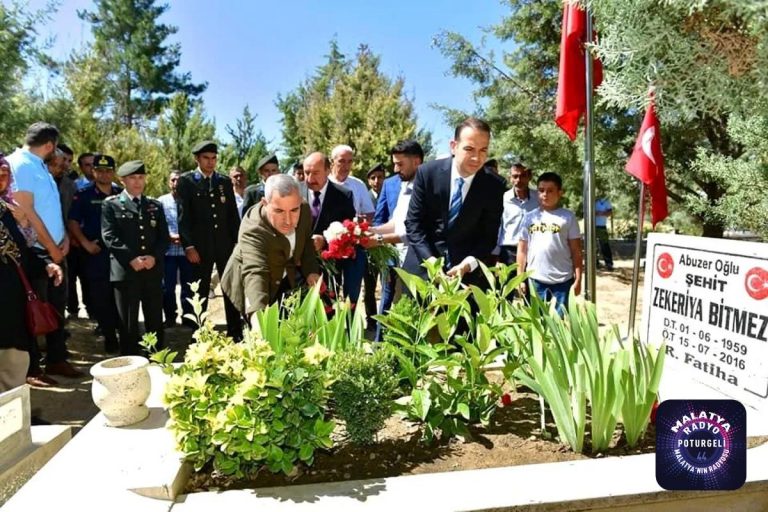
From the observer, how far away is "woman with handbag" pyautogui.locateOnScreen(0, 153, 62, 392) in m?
3.30

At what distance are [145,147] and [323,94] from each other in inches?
285

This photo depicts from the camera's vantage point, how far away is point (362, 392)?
220cm

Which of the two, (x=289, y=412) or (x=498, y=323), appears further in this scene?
(x=498, y=323)

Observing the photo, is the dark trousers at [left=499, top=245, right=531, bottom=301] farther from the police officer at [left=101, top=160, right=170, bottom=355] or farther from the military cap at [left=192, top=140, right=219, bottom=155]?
the police officer at [left=101, top=160, right=170, bottom=355]

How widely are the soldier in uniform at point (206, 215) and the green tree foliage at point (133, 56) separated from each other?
2468 cm

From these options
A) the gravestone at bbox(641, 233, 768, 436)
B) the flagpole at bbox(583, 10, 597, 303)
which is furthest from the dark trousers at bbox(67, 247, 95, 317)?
the gravestone at bbox(641, 233, 768, 436)

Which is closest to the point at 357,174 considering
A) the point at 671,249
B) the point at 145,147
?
the point at 145,147

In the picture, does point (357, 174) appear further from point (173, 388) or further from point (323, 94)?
point (173, 388)

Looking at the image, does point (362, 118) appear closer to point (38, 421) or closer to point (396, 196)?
point (396, 196)

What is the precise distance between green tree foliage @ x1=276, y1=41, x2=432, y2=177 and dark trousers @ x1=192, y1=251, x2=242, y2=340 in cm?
889

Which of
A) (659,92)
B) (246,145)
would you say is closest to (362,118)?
(246,145)

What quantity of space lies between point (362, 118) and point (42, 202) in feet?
39.9

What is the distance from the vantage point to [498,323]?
8.52ft

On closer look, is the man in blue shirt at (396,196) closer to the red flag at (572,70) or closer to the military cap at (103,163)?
the red flag at (572,70)
